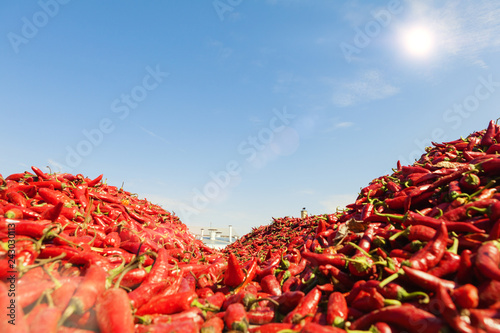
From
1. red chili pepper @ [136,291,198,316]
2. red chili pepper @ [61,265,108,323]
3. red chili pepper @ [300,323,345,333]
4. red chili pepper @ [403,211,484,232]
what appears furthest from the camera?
red chili pepper @ [403,211,484,232]

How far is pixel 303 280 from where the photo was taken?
3.85 meters

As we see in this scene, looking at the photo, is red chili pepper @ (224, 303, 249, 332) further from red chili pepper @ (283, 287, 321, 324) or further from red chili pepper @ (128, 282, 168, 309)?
red chili pepper @ (128, 282, 168, 309)

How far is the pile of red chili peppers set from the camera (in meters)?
2.45

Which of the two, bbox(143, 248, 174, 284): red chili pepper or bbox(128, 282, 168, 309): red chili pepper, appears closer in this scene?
bbox(128, 282, 168, 309): red chili pepper

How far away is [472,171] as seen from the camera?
13.9 ft

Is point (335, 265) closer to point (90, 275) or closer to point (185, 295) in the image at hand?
point (185, 295)

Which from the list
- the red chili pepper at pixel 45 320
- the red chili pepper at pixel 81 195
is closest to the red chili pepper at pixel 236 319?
the red chili pepper at pixel 45 320

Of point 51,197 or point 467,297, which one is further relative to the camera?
point 51,197

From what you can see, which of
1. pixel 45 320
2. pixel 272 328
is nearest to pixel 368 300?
pixel 272 328

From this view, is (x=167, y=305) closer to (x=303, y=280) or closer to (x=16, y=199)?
(x=303, y=280)

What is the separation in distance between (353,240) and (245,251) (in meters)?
7.73

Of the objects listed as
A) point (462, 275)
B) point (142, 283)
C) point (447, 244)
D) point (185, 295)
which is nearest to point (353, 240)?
point (447, 244)

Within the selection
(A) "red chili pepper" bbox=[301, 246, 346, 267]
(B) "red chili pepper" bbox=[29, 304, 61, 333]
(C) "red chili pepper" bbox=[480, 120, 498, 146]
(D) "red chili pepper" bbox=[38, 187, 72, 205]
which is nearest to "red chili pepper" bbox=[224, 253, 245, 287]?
(A) "red chili pepper" bbox=[301, 246, 346, 267]

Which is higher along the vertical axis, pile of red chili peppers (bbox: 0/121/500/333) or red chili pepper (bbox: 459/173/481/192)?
red chili pepper (bbox: 459/173/481/192)
